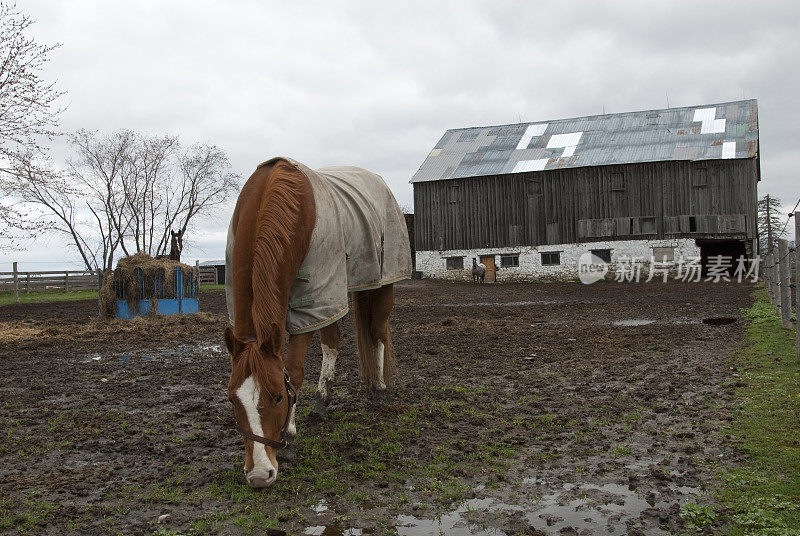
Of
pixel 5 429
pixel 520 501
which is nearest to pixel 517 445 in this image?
pixel 520 501

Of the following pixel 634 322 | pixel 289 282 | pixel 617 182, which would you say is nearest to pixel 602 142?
pixel 617 182

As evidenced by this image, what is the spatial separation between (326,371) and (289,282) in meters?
1.52

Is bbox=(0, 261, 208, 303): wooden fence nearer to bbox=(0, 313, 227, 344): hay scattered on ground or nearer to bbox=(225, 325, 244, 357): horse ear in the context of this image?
bbox=(0, 313, 227, 344): hay scattered on ground

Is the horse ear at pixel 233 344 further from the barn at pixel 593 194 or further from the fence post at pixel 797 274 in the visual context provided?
the barn at pixel 593 194

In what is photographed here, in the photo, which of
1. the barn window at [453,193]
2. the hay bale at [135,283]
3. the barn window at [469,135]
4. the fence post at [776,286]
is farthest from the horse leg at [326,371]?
the barn window at [469,135]

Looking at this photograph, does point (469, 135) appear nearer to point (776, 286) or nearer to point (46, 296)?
point (46, 296)

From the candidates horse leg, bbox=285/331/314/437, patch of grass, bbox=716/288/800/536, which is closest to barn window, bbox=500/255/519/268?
patch of grass, bbox=716/288/800/536

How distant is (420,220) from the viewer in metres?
33.4

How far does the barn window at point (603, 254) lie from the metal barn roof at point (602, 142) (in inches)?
158

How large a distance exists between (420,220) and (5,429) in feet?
95.6

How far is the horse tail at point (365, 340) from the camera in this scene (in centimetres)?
545

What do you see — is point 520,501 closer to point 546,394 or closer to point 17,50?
point 546,394

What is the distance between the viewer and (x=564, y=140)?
1280 inches

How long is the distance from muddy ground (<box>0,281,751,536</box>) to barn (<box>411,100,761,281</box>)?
21.4m
